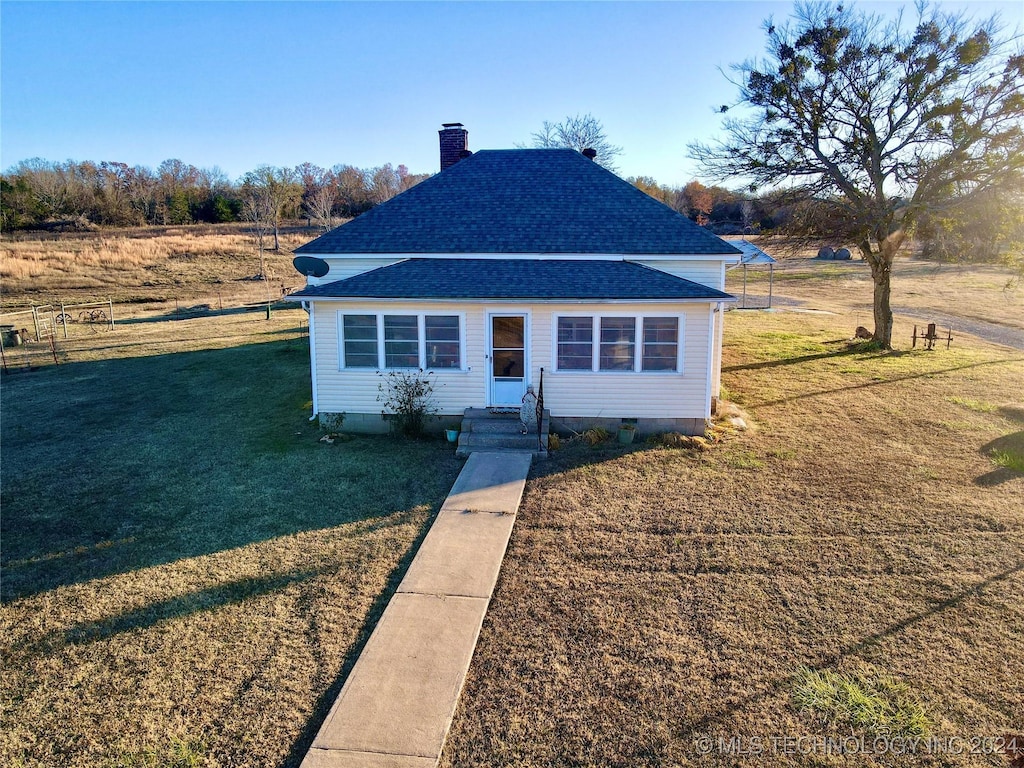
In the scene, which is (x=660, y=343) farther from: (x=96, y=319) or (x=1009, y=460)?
(x=96, y=319)

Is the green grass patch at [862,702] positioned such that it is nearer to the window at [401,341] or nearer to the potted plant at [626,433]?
the potted plant at [626,433]

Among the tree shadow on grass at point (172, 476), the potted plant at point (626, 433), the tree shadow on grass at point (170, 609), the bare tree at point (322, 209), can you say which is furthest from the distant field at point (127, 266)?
the tree shadow on grass at point (170, 609)

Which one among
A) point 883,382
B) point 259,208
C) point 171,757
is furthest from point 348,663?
point 259,208

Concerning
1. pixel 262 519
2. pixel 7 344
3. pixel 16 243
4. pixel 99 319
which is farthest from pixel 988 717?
pixel 16 243

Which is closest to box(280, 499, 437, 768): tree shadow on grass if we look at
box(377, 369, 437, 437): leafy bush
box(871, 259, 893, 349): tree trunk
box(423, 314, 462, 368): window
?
box(377, 369, 437, 437): leafy bush

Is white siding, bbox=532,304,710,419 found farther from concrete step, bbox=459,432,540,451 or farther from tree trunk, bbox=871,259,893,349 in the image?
tree trunk, bbox=871,259,893,349

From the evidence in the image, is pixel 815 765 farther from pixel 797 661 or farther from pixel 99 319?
pixel 99 319
